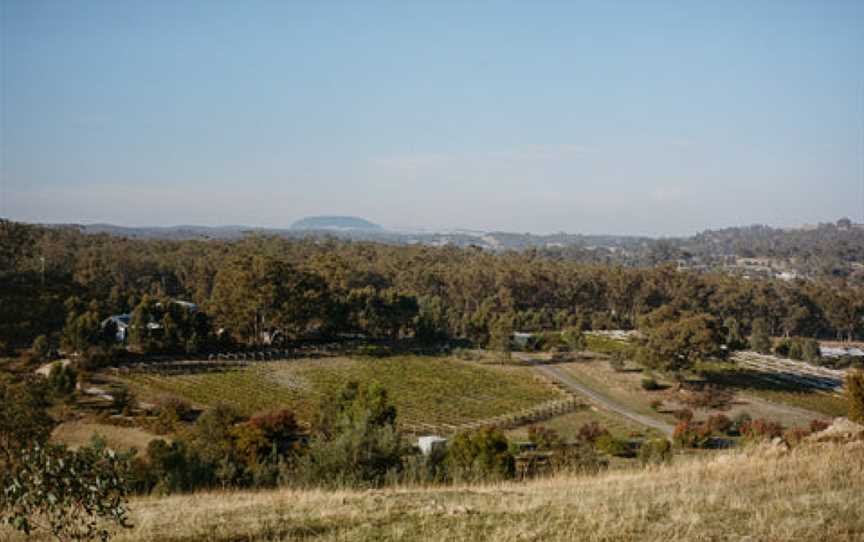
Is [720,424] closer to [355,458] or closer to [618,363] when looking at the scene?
[618,363]

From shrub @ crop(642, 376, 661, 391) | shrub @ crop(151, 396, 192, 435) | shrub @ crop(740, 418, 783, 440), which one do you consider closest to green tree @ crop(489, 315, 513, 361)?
shrub @ crop(642, 376, 661, 391)

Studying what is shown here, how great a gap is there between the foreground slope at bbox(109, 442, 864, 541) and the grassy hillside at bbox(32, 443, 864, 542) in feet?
0.04

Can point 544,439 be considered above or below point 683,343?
below

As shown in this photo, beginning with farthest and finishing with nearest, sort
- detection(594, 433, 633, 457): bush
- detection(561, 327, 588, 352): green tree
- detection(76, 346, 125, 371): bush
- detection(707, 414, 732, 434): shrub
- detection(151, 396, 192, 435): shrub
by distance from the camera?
detection(561, 327, 588, 352): green tree
detection(76, 346, 125, 371): bush
detection(707, 414, 732, 434): shrub
detection(151, 396, 192, 435): shrub
detection(594, 433, 633, 457): bush

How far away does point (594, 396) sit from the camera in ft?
126

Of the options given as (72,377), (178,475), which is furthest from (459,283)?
(178,475)

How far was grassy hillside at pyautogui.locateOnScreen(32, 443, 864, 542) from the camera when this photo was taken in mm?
5586

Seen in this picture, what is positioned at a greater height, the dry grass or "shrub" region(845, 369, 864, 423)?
"shrub" region(845, 369, 864, 423)

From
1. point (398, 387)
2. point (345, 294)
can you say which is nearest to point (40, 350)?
point (398, 387)

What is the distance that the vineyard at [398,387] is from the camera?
3133cm

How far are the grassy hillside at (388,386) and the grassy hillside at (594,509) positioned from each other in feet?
57.4

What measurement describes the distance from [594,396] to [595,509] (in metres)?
33.6

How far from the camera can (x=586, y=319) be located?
73.4 metres

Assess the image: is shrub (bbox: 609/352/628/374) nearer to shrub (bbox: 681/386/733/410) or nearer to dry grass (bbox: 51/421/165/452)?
shrub (bbox: 681/386/733/410)
